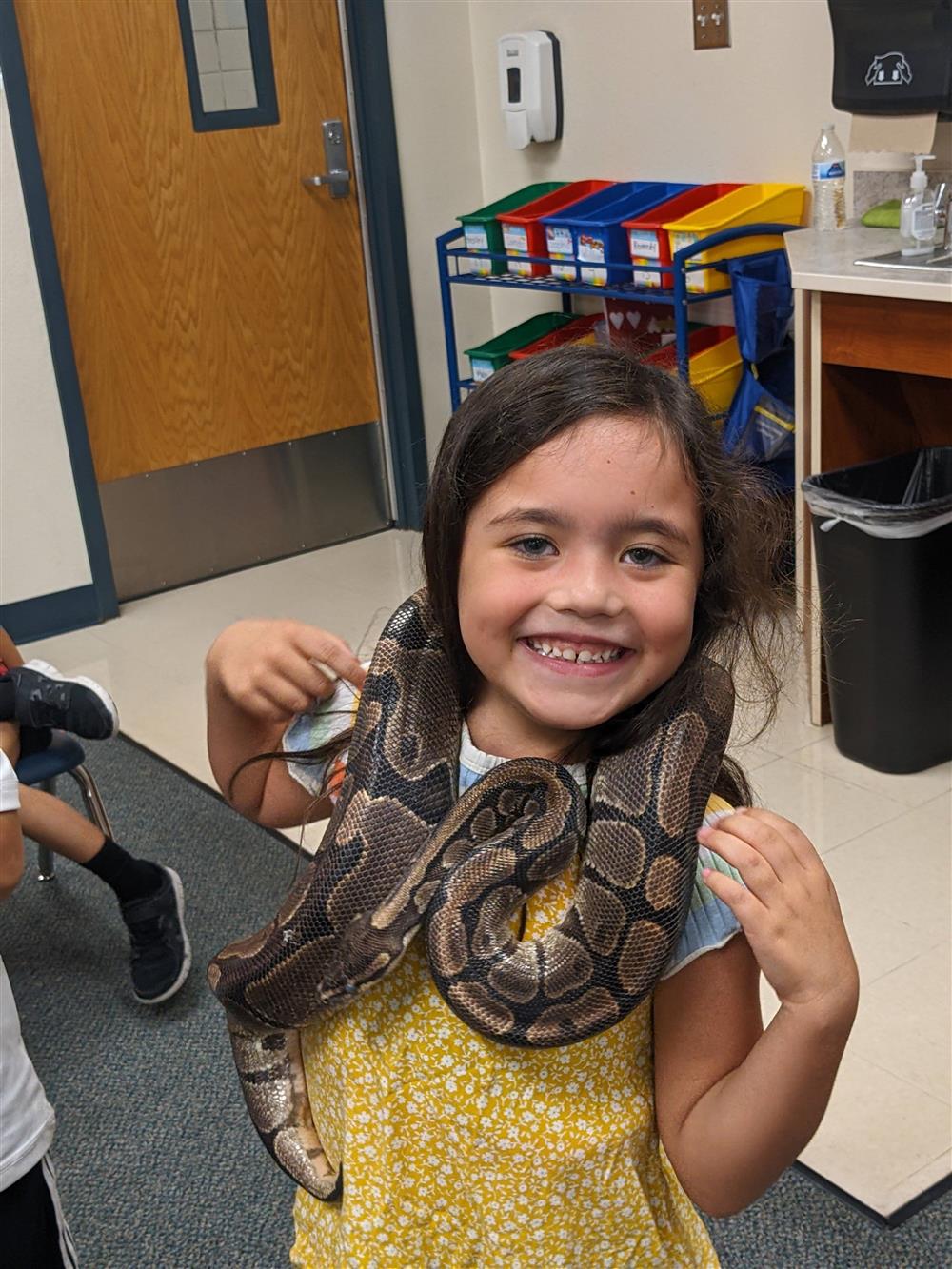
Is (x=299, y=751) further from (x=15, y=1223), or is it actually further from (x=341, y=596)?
(x=341, y=596)

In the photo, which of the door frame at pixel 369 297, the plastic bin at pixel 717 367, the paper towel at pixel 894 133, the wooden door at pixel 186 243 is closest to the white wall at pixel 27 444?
the door frame at pixel 369 297

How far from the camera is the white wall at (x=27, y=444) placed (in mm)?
4164

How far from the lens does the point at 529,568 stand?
3.15ft

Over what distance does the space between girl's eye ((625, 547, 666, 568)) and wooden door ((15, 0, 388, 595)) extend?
12.5 ft

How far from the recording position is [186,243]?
4.57 meters

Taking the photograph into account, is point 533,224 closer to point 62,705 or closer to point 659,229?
point 659,229

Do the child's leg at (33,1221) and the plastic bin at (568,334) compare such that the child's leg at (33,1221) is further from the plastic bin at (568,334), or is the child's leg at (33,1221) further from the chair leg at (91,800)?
the plastic bin at (568,334)

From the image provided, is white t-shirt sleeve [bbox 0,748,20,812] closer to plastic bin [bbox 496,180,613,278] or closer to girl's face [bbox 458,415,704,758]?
girl's face [bbox 458,415,704,758]

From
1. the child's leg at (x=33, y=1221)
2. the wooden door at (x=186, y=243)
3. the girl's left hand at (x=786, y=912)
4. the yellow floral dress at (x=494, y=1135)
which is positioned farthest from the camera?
the wooden door at (x=186, y=243)

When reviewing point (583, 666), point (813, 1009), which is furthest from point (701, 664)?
point (813, 1009)

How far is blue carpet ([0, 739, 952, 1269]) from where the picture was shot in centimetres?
187

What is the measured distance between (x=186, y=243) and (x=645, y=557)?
3.95 m

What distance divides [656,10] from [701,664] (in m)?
3.46

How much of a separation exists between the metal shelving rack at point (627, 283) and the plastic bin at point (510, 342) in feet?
0.20
